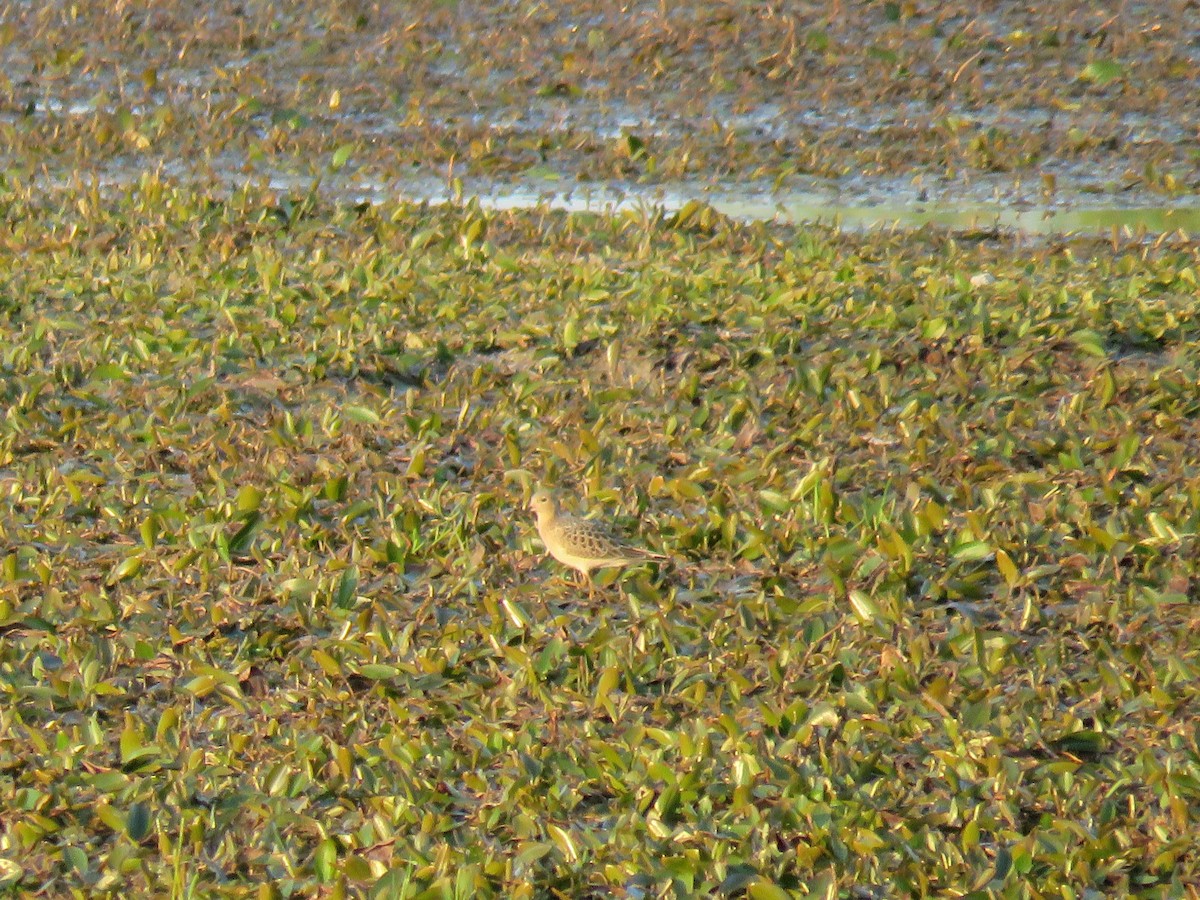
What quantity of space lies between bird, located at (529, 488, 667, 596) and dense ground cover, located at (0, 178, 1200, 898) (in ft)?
0.36

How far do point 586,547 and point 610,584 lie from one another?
199mm

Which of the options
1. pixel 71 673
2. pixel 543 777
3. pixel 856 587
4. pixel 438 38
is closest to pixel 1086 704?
pixel 856 587

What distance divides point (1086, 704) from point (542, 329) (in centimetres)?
337

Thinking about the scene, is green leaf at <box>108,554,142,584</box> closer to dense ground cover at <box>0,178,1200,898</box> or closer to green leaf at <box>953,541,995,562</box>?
dense ground cover at <box>0,178,1200,898</box>

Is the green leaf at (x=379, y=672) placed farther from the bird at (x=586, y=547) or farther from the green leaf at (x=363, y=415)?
the green leaf at (x=363, y=415)

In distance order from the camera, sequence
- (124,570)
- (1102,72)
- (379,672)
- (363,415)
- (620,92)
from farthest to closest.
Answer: (620,92) → (1102,72) → (363,415) → (124,570) → (379,672)

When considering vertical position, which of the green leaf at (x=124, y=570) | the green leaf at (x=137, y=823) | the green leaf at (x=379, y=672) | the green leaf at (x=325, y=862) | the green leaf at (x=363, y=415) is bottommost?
the green leaf at (x=363, y=415)

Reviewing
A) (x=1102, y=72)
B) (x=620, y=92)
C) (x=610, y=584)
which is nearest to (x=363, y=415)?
(x=610, y=584)

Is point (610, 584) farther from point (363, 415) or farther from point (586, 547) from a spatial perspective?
point (363, 415)

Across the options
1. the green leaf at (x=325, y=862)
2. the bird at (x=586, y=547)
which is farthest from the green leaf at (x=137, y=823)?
the bird at (x=586, y=547)

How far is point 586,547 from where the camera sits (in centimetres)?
563

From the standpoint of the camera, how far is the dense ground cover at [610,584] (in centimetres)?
448

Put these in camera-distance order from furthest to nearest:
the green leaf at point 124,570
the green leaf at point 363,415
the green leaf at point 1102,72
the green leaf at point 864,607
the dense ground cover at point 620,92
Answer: the green leaf at point 1102,72 → the dense ground cover at point 620,92 → the green leaf at point 363,415 → the green leaf at point 124,570 → the green leaf at point 864,607

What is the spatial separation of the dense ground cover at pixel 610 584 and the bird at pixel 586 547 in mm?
109
